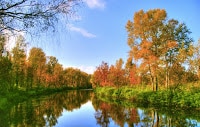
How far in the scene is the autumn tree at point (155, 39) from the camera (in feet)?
120

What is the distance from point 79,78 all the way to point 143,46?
10051cm

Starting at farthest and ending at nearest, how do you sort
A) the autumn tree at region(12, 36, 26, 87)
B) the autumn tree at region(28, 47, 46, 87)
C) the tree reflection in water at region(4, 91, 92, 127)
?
the autumn tree at region(28, 47, 46, 87) → the autumn tree at region(12, 36, 26, 87) → the tree reflection in water at region(4, 91, 92, 127)

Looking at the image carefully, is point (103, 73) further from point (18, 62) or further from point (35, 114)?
point (35, 114)

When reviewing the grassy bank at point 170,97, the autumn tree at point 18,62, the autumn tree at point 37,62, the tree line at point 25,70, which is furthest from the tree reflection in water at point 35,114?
the autumn tree at point 37,62

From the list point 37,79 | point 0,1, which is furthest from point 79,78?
point 0,1

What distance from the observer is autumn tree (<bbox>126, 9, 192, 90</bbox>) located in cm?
3662

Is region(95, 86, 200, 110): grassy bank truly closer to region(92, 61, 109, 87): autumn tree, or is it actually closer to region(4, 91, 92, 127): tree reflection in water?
region(4, 91, 92, 127): tree reflection in water

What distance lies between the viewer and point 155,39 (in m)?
37.9

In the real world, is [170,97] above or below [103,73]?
below

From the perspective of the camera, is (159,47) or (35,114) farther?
(159,47)

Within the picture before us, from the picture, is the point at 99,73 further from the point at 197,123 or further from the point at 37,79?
the point at 197,123

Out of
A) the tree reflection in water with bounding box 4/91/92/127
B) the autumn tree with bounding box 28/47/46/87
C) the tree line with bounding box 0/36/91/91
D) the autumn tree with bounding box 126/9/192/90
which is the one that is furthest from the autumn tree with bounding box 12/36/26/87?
the autumn tree with bounding box 126/9/192/90

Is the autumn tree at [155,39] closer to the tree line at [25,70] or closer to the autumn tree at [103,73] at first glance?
the tree line at [25,70]

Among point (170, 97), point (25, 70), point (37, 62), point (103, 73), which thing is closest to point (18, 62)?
point (25, 70)
